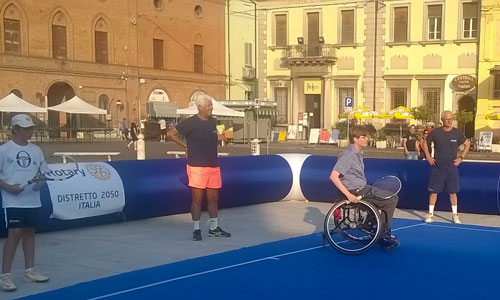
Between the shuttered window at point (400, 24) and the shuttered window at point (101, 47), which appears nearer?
the shuttered window at point (400, 24)

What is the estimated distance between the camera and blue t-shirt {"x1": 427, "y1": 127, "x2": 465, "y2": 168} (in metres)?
10.0

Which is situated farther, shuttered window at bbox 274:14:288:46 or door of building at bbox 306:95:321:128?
shuttered window at bbox 274:14:288:46

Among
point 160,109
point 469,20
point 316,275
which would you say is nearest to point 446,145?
point 316,275

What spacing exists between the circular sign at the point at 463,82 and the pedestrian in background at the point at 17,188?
34.6m

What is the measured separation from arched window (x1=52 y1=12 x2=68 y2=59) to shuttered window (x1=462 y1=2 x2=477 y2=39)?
82.1 feet

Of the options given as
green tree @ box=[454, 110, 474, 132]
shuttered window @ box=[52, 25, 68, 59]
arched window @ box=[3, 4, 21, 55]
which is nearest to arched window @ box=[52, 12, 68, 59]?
shuttered window @ box=[52, 25, 68, 59]

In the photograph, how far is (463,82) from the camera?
3750 cm

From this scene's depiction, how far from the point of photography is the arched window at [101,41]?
43469 mm

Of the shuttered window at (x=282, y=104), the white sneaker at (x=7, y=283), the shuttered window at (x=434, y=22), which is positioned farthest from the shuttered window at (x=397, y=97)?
the white sneaker at (x=7, y=283)

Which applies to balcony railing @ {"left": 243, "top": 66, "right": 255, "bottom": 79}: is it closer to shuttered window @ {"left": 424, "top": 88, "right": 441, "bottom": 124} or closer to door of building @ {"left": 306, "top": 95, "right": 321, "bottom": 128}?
door of building @ {"left": 306, "top": 95, "right": 321, "bottom": 128}

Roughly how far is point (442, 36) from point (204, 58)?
19.8 metres

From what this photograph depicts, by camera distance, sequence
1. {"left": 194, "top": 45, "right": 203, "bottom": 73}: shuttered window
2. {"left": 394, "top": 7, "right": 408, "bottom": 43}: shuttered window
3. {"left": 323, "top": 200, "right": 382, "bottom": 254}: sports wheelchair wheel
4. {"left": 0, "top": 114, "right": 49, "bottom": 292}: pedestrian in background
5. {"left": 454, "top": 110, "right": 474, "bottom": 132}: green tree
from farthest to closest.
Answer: {"left": 194, "top": 45, "right": 203, "bottom": 73}: shuttered window
{"left": 394, "top": 7, "right": 408, "bottom": 43}: shuttered window
{"left": 454, "top": 110, "right": 474, "bottom": 132}: green tree
{"left": 323, "top": 200, "right": 382, "bottom": 254}: sports wheelchair wheel
{"left": 0, "top": 114, "right": 49, "bottom": 292}: pedestrian in background

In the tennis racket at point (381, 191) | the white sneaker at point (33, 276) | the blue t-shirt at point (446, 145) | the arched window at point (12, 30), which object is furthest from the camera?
the arched window at point (12, 30)

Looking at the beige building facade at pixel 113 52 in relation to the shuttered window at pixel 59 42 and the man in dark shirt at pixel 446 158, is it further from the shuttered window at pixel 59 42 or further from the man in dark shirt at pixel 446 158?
the man in dark shirt at pixel 446 158
